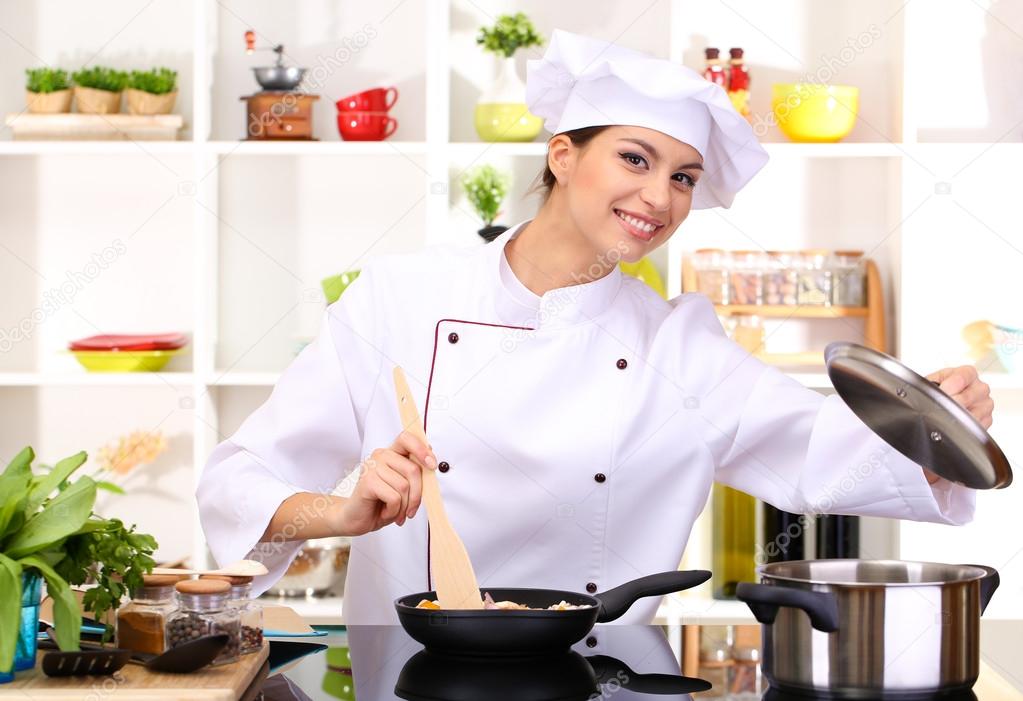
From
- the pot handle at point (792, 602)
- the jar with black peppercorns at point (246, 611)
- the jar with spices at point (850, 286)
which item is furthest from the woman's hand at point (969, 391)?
the jar with spices at point (850, 286)

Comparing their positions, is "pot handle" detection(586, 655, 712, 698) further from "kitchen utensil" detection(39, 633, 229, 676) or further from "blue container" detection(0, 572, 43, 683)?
"blue container" detection(0, 572, 43, 683)

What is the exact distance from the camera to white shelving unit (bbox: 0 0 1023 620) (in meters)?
2.81

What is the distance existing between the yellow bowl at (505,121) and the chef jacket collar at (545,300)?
110cm

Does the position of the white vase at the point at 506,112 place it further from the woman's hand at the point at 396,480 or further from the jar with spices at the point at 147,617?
the jar with spices at the point at 147,617

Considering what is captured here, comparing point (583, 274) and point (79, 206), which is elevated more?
point (79, 206)

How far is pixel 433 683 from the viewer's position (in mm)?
1031

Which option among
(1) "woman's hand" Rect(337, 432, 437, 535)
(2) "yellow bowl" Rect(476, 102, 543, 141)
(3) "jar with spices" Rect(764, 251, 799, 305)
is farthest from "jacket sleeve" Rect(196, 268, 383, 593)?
(3) "jar with spices" Rect(764, 251, 799, 305)

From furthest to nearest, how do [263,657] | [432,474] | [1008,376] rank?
[1008,376], [432,474], [263,657]

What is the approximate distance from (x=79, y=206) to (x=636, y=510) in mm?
1883

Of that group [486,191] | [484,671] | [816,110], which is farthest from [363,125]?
[484,671]

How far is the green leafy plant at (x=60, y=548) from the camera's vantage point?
97cm

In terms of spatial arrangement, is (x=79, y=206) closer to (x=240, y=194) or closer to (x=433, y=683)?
(x=240, y=194)

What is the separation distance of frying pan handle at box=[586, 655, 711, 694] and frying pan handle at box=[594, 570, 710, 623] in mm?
45

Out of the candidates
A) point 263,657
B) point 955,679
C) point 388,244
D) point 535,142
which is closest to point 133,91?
point 388,244
